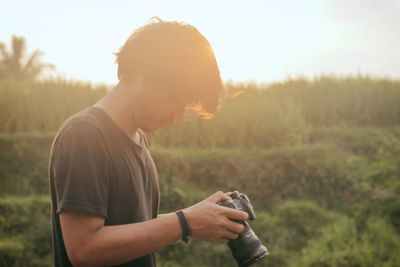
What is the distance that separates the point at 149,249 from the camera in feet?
5.11

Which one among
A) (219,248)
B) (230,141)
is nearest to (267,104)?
(230,141)

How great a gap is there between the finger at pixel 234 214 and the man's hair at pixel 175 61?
36 centimetres

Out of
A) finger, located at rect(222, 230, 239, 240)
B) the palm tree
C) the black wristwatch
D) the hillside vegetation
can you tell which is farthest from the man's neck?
the palm tree

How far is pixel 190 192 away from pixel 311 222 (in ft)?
4.30

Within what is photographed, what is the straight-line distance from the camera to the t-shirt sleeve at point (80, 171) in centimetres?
147

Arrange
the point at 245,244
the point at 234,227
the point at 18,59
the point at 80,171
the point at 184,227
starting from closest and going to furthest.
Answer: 1. the point at 80,171
2. the point at 184,227
3. the point at 234,227
4. the point at 245,244
5. the point at 18,59

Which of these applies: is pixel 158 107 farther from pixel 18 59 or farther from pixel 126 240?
pixel 18 59

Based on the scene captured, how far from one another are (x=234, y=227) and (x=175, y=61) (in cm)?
53

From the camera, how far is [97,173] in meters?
1.52

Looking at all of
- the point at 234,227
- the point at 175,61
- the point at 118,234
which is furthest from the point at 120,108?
the point at 234,227

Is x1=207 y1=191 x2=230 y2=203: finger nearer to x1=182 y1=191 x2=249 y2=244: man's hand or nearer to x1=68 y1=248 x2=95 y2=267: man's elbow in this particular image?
x1=182 y1=191 x2=249 y2=244: man's hand

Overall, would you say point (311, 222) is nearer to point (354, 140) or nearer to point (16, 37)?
point (354, 140)

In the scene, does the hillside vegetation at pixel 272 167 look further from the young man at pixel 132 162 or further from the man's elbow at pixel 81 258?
the man's elbow at pixel 81 258

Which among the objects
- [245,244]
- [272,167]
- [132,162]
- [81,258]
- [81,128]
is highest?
[81,128]
